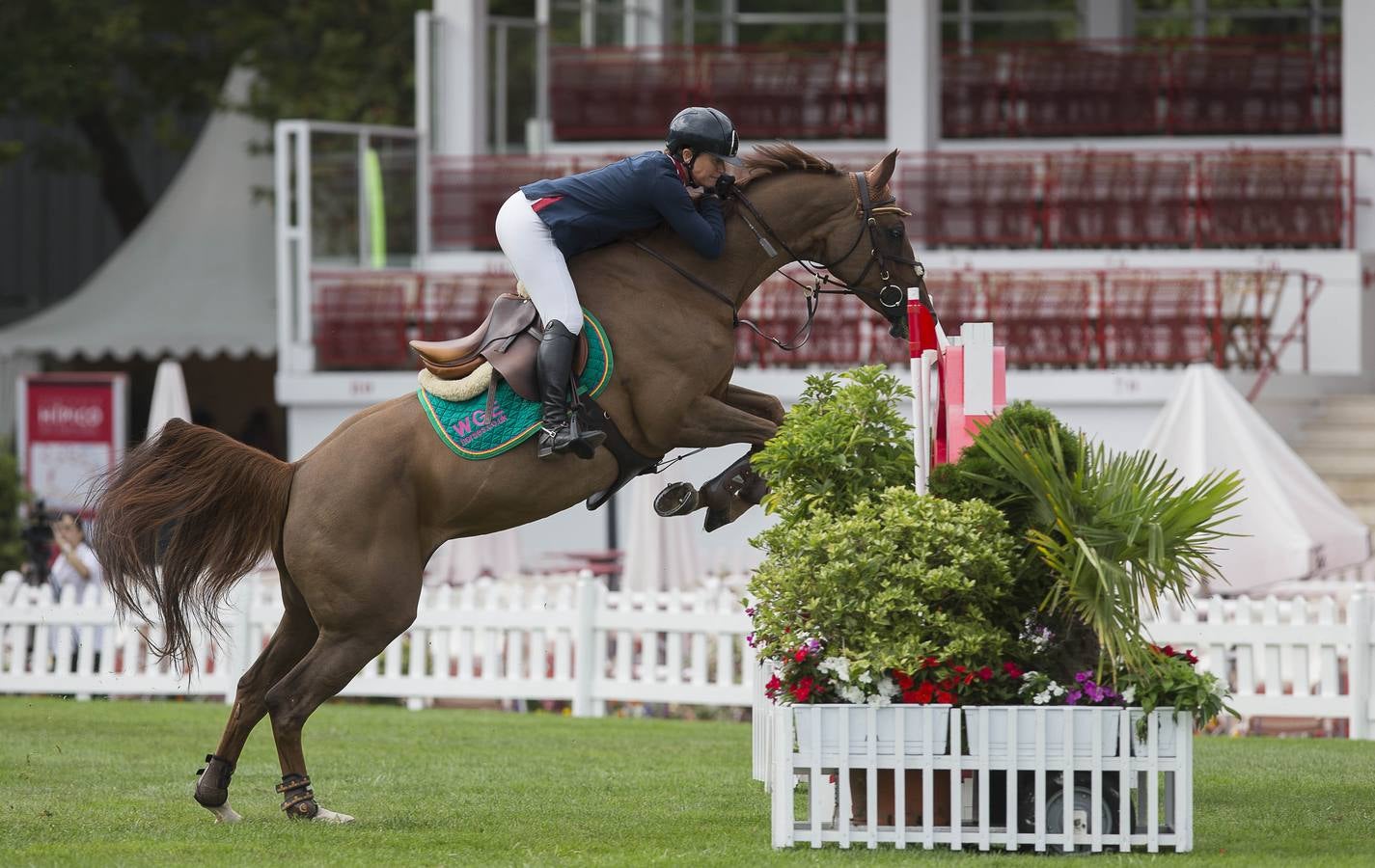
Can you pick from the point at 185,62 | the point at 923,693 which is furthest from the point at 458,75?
the point at 923,693

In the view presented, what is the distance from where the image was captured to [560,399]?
7.01 metres

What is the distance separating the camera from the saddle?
7.12m

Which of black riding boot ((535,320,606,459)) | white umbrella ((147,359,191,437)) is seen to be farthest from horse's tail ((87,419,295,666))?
white umbrella ((147,359,191,437))

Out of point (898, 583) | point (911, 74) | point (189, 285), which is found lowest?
point (898, 583)

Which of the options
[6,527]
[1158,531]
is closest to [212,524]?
[1158,531]

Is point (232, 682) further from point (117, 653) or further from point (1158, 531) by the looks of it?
point (1158, 531)

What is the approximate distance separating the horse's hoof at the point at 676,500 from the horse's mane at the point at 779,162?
3.84 ft

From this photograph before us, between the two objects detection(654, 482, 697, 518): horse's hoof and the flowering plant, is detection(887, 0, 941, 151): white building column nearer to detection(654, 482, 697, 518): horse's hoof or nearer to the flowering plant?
detection(654, 482, 697, 518): horse's hoof

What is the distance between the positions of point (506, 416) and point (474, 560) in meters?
8.51

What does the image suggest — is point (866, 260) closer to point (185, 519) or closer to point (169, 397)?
point (185, 519)

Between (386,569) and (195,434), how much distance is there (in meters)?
0.98

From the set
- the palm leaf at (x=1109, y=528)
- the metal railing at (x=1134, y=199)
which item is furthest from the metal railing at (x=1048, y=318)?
the palm leaf at (x=1109, y=528)

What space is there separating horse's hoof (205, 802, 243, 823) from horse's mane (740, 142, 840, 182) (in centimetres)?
299

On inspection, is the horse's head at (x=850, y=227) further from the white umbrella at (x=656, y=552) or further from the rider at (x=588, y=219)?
the white umbrella at (x=656, y=552)
